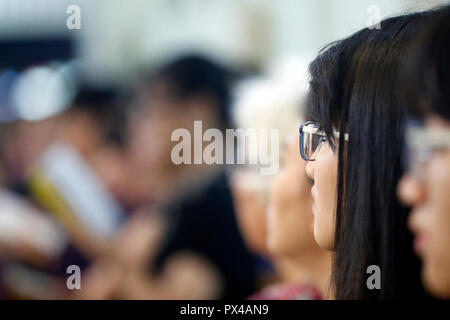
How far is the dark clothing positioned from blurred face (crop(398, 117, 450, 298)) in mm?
1114

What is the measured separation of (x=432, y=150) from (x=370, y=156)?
18 centimetres

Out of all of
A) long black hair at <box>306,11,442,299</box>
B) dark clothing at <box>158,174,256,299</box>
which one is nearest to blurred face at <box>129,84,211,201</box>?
dark clothing at <box>158,174,256,299</box>

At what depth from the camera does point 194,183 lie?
6.56 feet

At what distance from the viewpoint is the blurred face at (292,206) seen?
1427 mm

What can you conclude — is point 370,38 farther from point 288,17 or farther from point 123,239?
point 123,239

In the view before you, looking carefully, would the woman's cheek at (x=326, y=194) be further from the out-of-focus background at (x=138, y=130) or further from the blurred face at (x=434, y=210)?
the out-of-focus background at (x=138, y=130)

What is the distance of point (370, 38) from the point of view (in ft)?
3.50

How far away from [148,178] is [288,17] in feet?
Result: 2.05

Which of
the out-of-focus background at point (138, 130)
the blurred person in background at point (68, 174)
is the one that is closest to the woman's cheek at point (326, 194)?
the out-of-focus background at point (138, 130)

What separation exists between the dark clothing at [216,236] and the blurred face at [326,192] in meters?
0.88

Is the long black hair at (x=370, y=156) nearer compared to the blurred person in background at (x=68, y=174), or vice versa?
the long black hair at (x=370, y=156)

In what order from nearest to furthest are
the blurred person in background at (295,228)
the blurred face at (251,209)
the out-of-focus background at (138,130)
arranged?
the blurred person in background at (295,228)
the blurred face at (251,209)
the out-of-focus background at (138,130)

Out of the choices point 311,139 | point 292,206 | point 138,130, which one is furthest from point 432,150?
point 138,130
